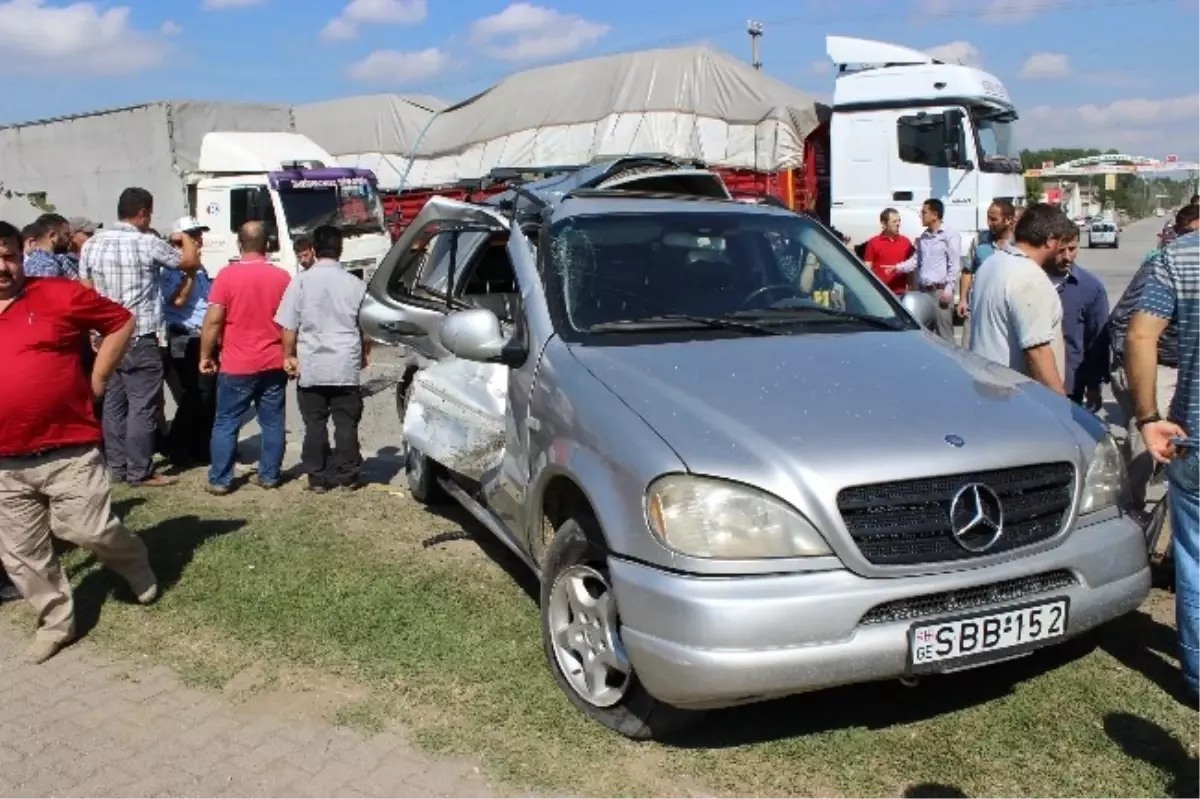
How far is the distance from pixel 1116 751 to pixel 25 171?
71.5 feet

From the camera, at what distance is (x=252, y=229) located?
7074 millimetres

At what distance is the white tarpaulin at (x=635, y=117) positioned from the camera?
16.6 meters

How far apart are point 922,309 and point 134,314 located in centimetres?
500

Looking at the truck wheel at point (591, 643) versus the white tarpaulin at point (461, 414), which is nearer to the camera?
the truck wheel at point (591, 643)

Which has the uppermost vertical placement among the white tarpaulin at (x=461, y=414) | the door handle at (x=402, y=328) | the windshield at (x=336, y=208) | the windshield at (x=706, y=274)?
the windshield at (x=336, y=208)

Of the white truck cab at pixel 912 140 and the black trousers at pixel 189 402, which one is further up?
the white truck cab at pixel 912 140

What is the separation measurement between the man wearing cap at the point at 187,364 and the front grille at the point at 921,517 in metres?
5.80

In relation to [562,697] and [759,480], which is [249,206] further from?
[759,480]

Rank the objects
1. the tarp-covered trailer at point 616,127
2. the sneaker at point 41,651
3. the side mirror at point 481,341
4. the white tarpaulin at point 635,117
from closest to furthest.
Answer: the side mirror at point 481,341, the sneaker at point 41,651, the tarp-covered trailer at point 616,127, the white tarpaulin at point 635,117

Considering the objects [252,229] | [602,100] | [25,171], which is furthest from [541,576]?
[25,171]

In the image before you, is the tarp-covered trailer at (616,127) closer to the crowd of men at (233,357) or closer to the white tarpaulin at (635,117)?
the white tarpaulin at (635,117)

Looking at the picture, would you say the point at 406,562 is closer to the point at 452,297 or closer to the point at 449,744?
the point at 452,297

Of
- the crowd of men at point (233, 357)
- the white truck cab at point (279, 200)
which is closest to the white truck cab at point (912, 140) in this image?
the crowd of men at point (233, 357)

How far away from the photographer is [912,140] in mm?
14484
